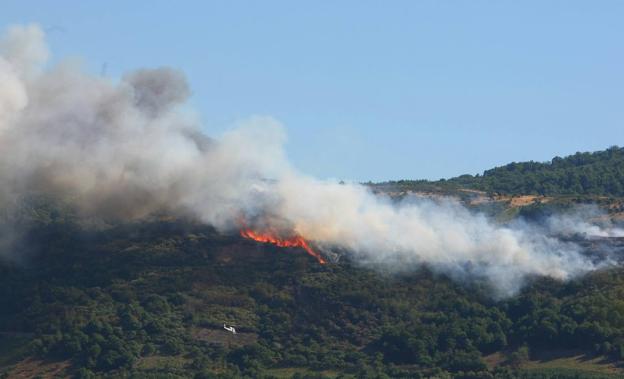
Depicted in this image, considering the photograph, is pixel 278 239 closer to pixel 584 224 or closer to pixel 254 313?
pixel 254 313

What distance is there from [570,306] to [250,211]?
41.3 meters

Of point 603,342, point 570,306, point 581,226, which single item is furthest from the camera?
point 581,226

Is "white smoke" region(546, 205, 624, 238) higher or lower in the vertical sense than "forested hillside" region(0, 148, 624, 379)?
higher

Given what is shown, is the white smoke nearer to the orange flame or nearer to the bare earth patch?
the orange flame

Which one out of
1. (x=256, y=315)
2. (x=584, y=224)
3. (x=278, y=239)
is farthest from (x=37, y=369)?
(x=584, y=224)

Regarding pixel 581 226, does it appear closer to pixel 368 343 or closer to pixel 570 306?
pixel 570 306

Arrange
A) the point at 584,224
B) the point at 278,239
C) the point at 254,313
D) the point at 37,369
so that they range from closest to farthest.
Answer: the point at 37,369, the point at 254,313, the point at 278,239, the point at 584,224

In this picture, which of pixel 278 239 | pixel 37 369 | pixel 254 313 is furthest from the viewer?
pixel 278 239

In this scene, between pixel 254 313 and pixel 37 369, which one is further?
pixel 254 313

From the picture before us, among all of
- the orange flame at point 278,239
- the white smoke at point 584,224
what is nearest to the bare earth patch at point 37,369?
the orange flame at point 278,239

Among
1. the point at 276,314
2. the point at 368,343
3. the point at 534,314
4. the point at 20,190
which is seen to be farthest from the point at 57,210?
the point at 534,314

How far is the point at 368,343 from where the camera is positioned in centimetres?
16000

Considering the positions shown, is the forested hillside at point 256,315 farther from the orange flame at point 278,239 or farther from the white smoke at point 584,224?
the white smoke at point 584,224

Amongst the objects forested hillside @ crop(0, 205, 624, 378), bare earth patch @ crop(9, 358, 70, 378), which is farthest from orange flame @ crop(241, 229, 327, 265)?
bare earth patch @ crop(9, 358, 70, 378)
